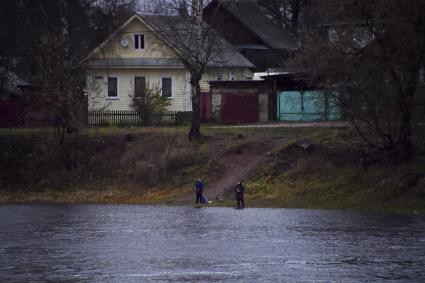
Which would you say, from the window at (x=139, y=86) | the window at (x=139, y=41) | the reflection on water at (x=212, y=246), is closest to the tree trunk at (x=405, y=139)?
the reflection on water at (x=212, y=246)

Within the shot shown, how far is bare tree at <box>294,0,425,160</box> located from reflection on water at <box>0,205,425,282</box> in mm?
5769

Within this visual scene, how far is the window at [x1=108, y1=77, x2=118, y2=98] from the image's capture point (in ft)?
235

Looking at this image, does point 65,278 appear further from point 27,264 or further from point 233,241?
point 233,241

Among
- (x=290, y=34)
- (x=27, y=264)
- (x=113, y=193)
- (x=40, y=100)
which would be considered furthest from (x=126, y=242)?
(x=290, y=34)

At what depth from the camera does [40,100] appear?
57406mm

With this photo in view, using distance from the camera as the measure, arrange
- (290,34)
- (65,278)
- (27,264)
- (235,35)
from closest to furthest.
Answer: (65,278) → (27,264) → (235,35) → (290,34)

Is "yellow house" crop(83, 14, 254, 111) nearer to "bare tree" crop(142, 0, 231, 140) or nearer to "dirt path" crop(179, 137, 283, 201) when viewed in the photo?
"bare tree" crop(142, 0, 231, 140)

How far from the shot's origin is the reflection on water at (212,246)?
80.2 ft

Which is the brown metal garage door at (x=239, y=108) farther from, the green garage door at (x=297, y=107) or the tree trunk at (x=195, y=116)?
the tree trunk at (x=195, y=116)

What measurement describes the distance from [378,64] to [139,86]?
2753 cm

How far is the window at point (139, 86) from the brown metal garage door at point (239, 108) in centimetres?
568

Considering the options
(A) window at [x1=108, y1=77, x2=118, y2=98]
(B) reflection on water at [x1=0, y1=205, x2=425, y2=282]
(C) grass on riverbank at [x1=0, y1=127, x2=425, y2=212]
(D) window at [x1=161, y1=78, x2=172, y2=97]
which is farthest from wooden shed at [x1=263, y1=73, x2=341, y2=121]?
(B) reflection on water at [x1=0, y1=205, x2=425, y2=282]

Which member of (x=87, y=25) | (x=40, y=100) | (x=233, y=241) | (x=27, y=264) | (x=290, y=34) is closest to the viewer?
(x=27, y=264)

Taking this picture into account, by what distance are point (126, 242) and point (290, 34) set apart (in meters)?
60.0
